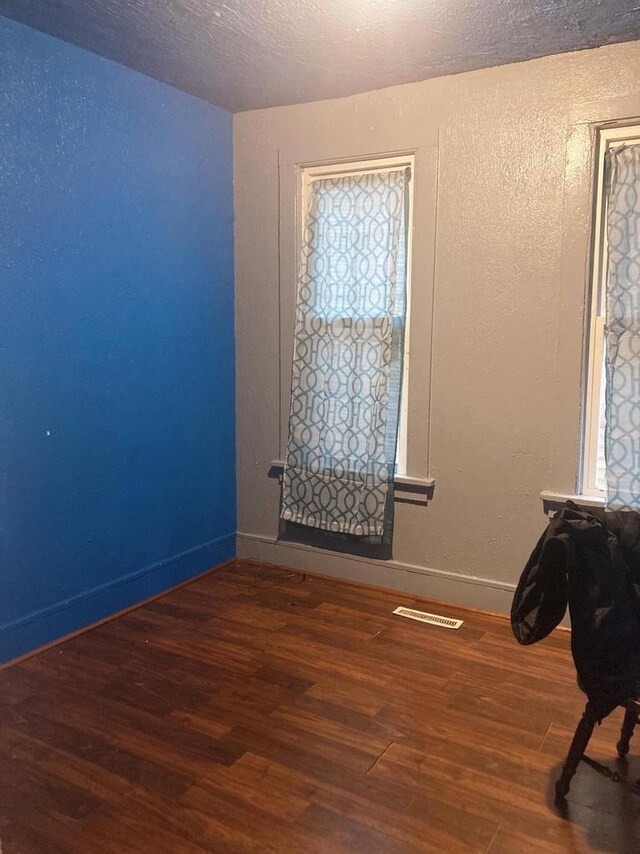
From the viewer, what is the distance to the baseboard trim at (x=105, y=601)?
279 cm

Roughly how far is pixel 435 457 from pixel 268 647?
118 centimetres

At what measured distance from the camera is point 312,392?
3.57 m

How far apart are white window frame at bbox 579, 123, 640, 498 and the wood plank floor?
76 centimetres

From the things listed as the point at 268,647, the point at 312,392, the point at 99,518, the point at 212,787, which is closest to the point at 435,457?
the point at 312,392

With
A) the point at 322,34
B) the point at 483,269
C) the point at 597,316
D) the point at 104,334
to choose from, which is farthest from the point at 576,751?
the point at 322,34

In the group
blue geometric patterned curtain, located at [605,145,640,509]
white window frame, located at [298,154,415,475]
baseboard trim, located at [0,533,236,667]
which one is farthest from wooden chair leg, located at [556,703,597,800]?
baseboard trim, located at [0,533,236,667]

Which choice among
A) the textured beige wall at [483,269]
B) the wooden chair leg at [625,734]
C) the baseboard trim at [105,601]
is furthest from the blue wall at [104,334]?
the wooden chair leg at [625,734]

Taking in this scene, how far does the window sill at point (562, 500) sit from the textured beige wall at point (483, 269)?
38mm

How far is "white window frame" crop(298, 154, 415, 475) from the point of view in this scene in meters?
3.27

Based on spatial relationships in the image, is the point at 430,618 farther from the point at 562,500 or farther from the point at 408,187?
the point at 408,187

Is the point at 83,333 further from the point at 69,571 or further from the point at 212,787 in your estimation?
the point at 212,787

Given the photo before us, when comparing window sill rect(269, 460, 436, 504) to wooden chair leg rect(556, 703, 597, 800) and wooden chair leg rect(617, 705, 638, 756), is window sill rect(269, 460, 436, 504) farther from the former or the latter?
wooden chair leg rect(556, 703, 597, 800)

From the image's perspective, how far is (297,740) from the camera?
2254 millimetres

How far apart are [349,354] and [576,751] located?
2.04 meters
